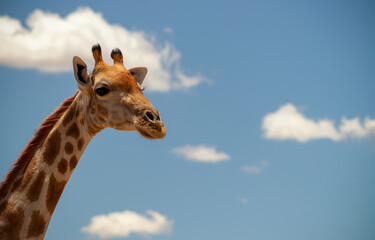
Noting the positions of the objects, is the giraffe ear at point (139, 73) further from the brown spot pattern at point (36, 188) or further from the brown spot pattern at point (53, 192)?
the brown spot pattern at point (36, 188)

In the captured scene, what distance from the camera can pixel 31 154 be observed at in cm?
973

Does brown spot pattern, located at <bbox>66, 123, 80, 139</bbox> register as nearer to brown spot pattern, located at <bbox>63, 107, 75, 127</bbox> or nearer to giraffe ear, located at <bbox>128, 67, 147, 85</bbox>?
brown spot pattern, located at <bbox>63, 107, 75, 127</bbox>

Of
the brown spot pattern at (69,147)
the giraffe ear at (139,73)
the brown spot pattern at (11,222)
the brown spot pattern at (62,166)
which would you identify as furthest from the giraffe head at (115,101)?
the brown spot pattern at (11,222)

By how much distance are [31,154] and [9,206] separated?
1.31 meters

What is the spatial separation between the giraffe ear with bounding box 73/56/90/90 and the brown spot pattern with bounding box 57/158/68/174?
1.79 m

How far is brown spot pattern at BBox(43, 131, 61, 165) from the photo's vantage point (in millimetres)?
9555

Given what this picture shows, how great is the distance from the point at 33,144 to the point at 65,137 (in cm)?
80

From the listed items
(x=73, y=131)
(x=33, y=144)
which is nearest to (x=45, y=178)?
(x=33, y=144)

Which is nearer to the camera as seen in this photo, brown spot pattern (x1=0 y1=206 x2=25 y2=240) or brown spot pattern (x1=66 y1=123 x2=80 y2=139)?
brown spot pattern (x1=0 y1=206 x2=25 y2=240)

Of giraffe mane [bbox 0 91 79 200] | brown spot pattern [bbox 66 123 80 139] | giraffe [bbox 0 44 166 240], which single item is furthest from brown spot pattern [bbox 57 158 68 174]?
giraffe mane [bbox 0 91 79 200]

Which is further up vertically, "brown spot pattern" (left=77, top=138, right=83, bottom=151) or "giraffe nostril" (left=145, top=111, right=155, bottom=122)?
"giraffe nostril" (left=145, top=111, right=155, bottom=122)

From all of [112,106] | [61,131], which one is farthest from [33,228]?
[112,106]

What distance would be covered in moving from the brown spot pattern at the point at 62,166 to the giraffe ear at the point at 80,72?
179cm

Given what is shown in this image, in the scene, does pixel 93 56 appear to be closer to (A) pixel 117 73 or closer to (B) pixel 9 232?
(A) pixel 117 73
